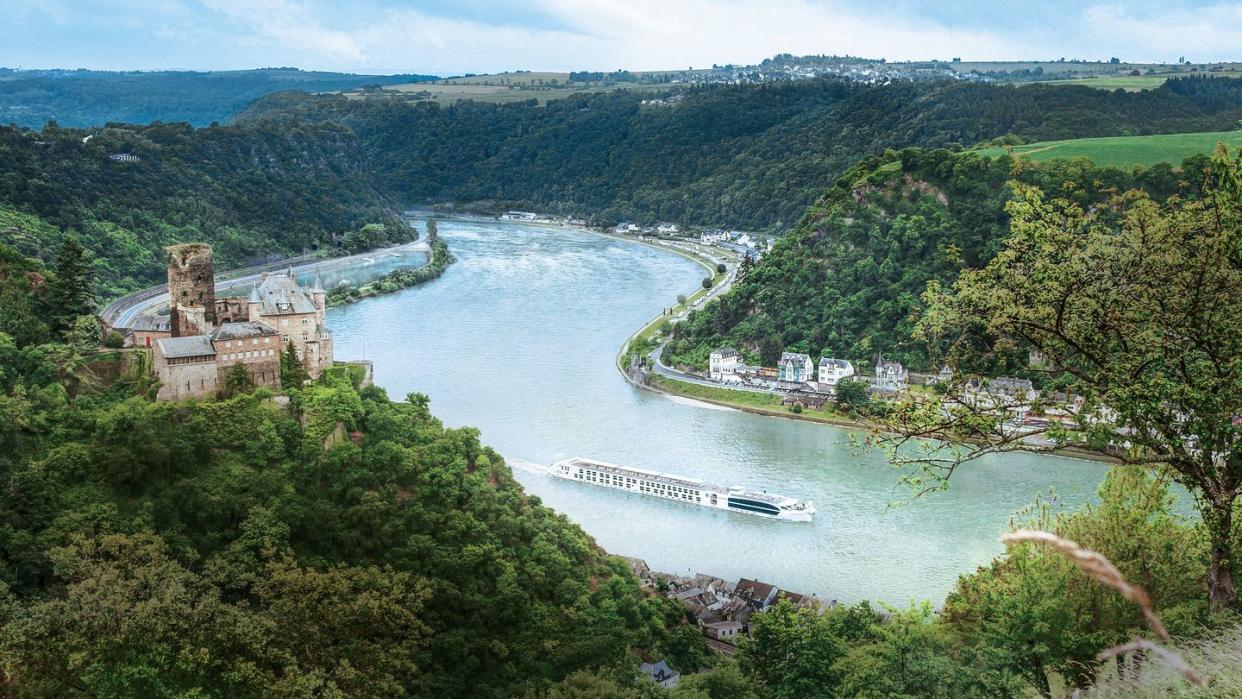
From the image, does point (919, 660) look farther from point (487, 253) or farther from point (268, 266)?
point (487, 253)

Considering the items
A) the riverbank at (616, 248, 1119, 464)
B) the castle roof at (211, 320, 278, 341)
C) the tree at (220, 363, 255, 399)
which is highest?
the castle roof at (211, 320, 278, 341)

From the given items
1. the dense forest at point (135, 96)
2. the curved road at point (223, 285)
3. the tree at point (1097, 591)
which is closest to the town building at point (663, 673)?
the tree at point (1097, 591)

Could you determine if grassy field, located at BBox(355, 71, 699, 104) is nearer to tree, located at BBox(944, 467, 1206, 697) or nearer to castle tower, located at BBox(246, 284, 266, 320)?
castle tower, located at BBox(246, 284, 266, 320)

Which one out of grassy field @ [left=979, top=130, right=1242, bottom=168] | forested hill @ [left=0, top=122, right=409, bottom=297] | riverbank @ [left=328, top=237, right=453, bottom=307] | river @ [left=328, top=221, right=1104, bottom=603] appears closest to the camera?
river @ [left=328, top=221, right=1104, bottom=603]

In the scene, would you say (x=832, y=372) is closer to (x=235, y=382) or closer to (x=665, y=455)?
(x=665, y=455)

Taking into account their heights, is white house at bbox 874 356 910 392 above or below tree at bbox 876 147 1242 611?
below

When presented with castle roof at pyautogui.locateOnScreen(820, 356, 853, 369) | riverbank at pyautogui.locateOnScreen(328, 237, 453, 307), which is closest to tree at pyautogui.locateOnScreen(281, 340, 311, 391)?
castle roof at pyautogui.locateOnScreen(820, 356, 853, 369)

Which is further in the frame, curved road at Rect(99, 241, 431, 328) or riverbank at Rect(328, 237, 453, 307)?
riverbank at Rect(328, 237, 453, 307)
